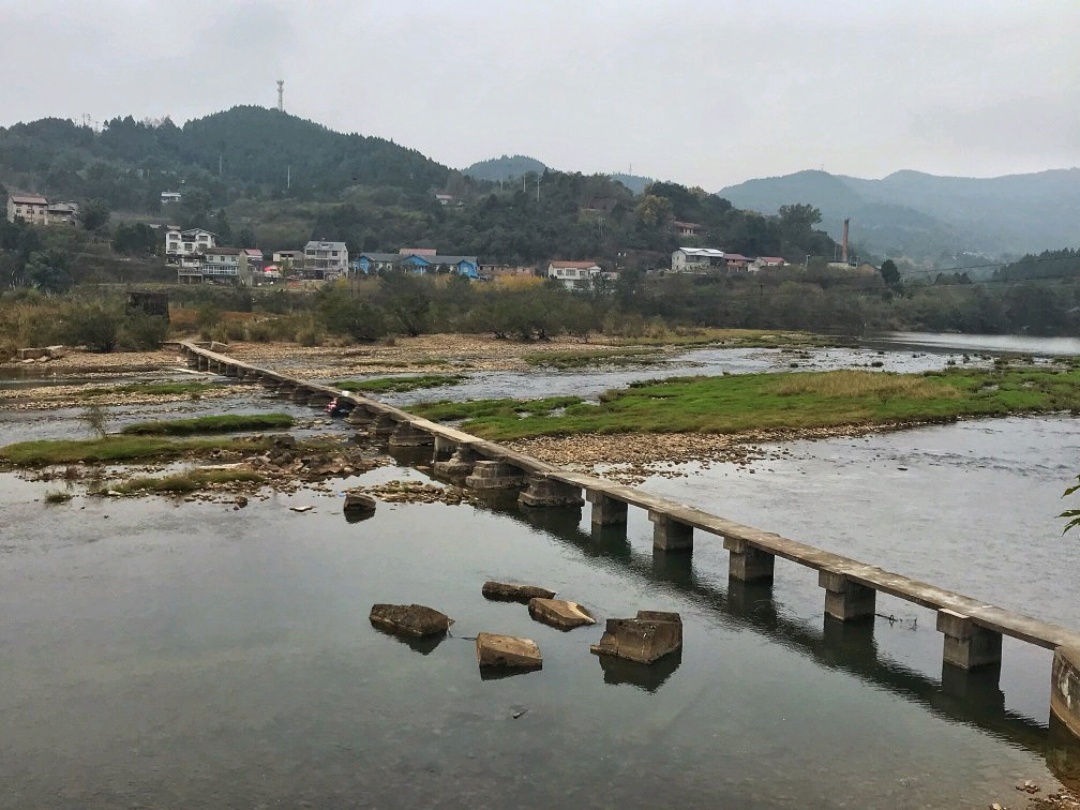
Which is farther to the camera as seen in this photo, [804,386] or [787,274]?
[787,274]

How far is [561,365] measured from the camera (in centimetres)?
6250

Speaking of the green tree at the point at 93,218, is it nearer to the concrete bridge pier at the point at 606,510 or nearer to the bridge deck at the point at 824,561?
the bridge deck at the point at 824,561

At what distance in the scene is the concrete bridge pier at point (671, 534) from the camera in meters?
19.4

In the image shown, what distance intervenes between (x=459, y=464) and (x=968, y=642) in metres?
15.3

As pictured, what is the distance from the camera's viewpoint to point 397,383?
4781 cm

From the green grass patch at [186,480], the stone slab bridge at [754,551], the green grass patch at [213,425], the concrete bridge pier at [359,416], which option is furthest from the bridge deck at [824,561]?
the green grass patch at [213,425]

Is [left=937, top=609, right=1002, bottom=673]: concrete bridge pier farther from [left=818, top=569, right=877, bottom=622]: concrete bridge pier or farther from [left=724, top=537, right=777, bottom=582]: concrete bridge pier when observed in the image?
[left=724, top=537, right=777, bottom=582]: concrete bridge pier

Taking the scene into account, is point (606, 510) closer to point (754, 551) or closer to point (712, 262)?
point (754, 551)

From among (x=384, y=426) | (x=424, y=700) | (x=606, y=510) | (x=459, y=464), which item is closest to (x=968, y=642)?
(x=424, y=700)

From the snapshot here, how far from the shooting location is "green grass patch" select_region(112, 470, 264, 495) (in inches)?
936

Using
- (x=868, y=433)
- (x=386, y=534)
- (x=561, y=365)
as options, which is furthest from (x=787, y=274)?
(x=386, y=534)

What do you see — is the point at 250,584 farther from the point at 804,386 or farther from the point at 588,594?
the point at 804,386

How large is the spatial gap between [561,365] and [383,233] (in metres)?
112

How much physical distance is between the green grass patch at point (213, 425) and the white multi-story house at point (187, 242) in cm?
10508
